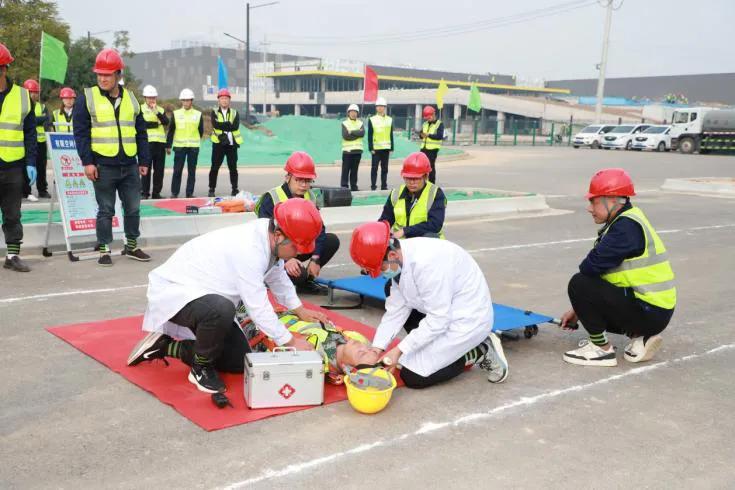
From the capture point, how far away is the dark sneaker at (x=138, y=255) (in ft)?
27.2

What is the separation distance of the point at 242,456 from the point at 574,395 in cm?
229

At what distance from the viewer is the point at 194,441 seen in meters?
3.73

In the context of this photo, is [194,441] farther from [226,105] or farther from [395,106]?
[395,106]

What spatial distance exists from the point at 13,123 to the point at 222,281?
4.65 metres

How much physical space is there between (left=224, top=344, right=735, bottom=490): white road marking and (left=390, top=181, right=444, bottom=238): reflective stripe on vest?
7.57 feet

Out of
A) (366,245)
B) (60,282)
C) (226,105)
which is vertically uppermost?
(226,105)

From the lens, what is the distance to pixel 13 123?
7.47 metres

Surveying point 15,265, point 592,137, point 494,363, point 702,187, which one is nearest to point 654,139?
point 592,137

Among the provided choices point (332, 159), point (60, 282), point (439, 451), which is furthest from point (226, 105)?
point (332, 159)

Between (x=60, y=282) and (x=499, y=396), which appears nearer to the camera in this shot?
(x=499, y=396)

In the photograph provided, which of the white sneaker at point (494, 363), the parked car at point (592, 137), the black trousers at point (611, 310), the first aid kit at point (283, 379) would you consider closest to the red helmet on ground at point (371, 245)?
the first aid kit at point (283, 379)

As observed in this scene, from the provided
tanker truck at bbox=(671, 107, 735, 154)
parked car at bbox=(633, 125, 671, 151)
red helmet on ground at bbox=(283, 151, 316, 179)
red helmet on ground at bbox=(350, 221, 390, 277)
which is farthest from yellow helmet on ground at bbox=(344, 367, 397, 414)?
tanker truck at bbox=(671, 107, 735, 154)

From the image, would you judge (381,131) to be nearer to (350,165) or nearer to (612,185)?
(350,165)

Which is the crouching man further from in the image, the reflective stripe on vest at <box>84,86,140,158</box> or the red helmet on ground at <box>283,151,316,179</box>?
the reflective stripe on vest at <box>84,86,140,158</box>
